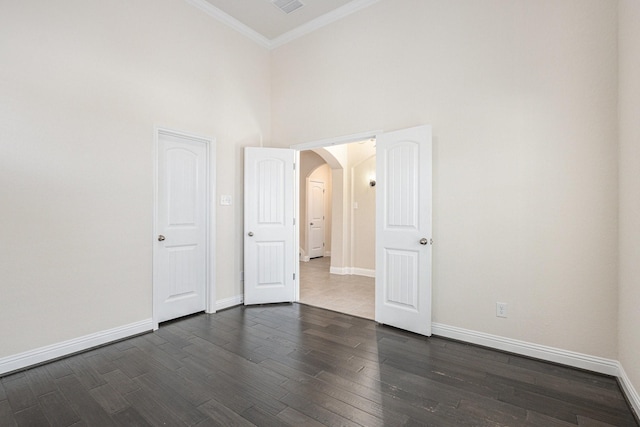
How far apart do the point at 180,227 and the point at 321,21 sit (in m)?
3.23

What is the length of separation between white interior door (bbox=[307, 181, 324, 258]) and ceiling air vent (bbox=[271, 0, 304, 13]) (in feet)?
15.6

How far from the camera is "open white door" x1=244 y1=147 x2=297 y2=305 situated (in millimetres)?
4094

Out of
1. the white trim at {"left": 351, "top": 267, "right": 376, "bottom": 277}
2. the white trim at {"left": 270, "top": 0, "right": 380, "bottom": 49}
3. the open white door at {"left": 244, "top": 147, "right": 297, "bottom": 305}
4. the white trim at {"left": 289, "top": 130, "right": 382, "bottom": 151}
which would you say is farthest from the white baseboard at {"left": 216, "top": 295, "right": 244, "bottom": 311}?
the white trim at {"left": 270, "top": 0, "right": 380, "bottom": 49}

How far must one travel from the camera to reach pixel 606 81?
2344 millimetres

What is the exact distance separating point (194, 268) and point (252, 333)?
3.89 feet

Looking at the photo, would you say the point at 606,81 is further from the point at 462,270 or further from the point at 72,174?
the point at 72,174

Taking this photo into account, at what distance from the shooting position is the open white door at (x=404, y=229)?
305 centimetres

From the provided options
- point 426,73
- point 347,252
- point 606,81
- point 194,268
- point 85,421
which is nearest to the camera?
point 85,421

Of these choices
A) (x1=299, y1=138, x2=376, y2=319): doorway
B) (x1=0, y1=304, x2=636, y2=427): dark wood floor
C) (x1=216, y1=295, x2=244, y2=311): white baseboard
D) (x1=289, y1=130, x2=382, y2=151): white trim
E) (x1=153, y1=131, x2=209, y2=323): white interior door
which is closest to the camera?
(x1=0, y1=304, x2=636, y2=427): dark wood floor

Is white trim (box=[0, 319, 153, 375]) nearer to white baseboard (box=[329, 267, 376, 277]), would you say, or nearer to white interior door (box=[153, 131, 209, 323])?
white interior door (box=[153, 131, 209, 323])

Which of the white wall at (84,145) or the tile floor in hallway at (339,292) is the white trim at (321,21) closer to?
the white wall at (84,145)

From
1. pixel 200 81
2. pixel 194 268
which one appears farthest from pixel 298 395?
pixel 200 81

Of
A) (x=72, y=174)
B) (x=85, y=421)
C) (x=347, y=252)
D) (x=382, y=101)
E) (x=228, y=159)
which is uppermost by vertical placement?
(x=382, y=101)

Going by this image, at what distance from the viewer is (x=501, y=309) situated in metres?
2.77
